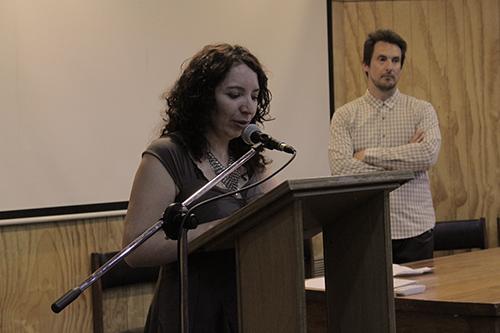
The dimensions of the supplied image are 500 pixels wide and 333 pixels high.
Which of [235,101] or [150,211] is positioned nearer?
[150,211]

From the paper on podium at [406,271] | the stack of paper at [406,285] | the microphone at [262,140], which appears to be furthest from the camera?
the paper on podium at [406,271]

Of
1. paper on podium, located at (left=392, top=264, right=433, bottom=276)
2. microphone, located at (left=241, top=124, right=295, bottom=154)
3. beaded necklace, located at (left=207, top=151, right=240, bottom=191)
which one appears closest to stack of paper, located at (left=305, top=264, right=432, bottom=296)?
paper on podium, located at (left=392, top=264, right=433, bottom=276)

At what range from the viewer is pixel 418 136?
4.43 metres

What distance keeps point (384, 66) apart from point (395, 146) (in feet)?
1.36

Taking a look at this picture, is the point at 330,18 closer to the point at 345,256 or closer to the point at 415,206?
the point at 415,206

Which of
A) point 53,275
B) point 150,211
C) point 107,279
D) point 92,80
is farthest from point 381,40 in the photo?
point 150,211

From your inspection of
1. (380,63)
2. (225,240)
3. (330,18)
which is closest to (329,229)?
(225,240)

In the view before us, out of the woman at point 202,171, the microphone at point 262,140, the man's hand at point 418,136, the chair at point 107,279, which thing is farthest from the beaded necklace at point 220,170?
the man's hand at point 418,136

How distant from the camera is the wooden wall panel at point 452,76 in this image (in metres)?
5.57

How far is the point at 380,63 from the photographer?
14.9 feet

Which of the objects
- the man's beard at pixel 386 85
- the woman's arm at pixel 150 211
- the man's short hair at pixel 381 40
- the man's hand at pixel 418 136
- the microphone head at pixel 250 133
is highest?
the man's short hair at pixel 381 40

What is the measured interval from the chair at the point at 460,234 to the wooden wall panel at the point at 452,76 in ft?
1.47

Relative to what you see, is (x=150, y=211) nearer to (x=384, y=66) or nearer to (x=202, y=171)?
(x=202, y=171)

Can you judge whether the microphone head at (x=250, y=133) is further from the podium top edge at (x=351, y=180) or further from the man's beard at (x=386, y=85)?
the man's beard at (x=386, y=85)
